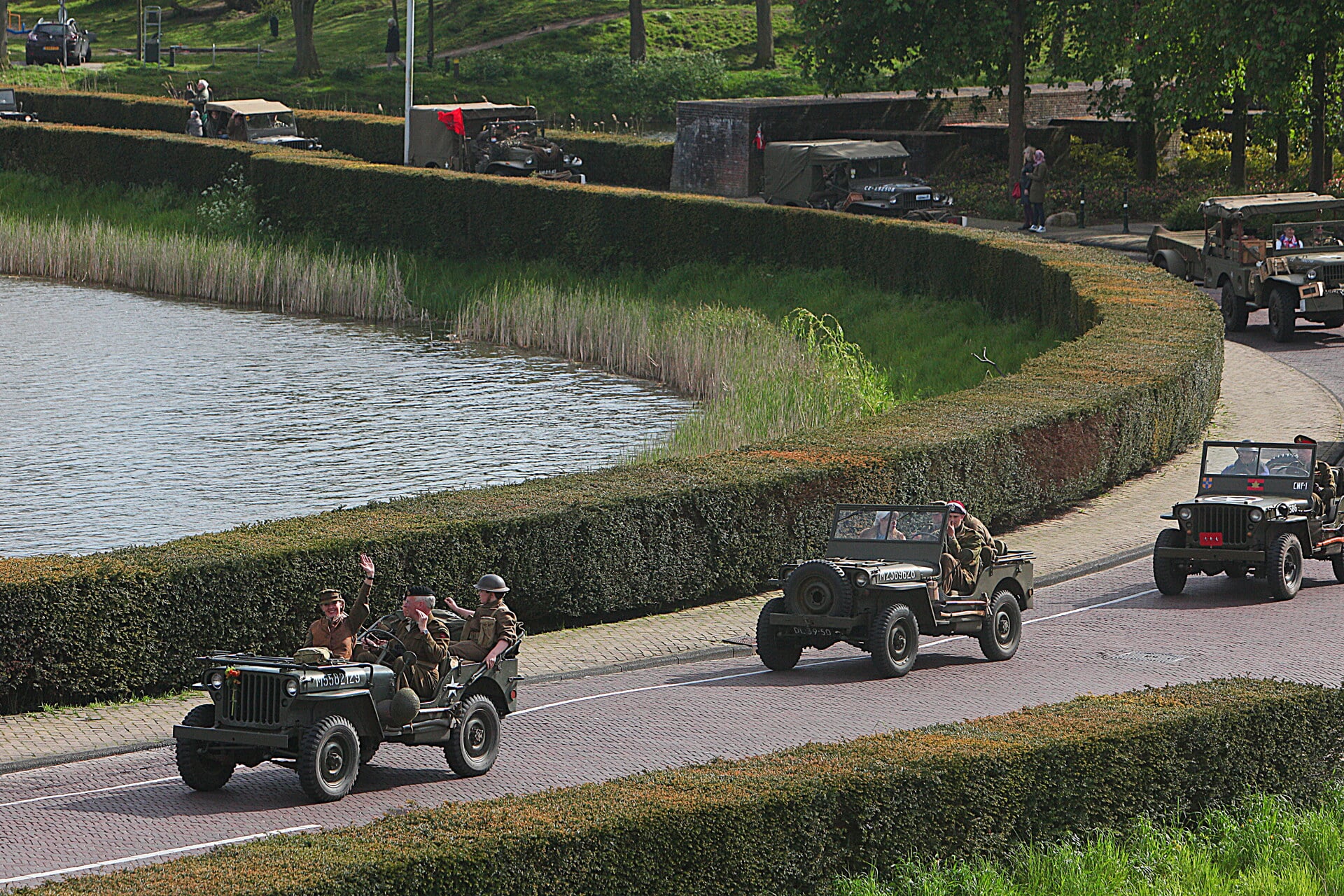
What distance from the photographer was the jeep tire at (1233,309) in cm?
3344

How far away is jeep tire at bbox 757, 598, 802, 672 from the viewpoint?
49.2 ft

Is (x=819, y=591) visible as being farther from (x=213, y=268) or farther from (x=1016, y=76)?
(x=1016, y=76)

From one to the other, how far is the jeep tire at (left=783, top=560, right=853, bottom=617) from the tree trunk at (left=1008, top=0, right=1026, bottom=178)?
34.5m

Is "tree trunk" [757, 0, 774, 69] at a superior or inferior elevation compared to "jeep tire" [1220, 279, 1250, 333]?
superior

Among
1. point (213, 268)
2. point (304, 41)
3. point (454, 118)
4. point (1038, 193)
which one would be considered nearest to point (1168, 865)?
point (213, 268)

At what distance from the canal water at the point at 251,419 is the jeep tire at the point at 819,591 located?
861 cm

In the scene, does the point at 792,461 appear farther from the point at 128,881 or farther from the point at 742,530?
the point at 128,881

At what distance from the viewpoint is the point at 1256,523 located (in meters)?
17.4

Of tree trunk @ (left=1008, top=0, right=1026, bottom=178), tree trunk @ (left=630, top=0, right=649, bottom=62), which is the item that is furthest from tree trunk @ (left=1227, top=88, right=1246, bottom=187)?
tree trunk @ (left=630, top=0, right=649, bottom=62)

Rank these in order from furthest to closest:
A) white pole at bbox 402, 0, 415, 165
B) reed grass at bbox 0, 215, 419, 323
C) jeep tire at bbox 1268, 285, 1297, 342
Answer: white pole at bbox 402, 0, 415, 165 < reed grass at bbox 0, 215, 419, 323 < jeep tire at bbox 1268, 285, 1297, 342

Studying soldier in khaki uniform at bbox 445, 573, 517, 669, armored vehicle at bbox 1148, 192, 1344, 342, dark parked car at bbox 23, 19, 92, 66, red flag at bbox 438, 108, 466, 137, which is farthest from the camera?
dark parked car at bbox 23, 19, 92, 66

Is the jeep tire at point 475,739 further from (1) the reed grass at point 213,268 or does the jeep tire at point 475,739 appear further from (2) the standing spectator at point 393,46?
(2) the standing spectator at point 393,46

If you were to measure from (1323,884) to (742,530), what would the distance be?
859cm

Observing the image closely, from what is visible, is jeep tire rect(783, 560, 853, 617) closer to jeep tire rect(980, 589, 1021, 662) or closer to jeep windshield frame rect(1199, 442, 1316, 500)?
jeep tire rect(980, 589, 1021, 662)
